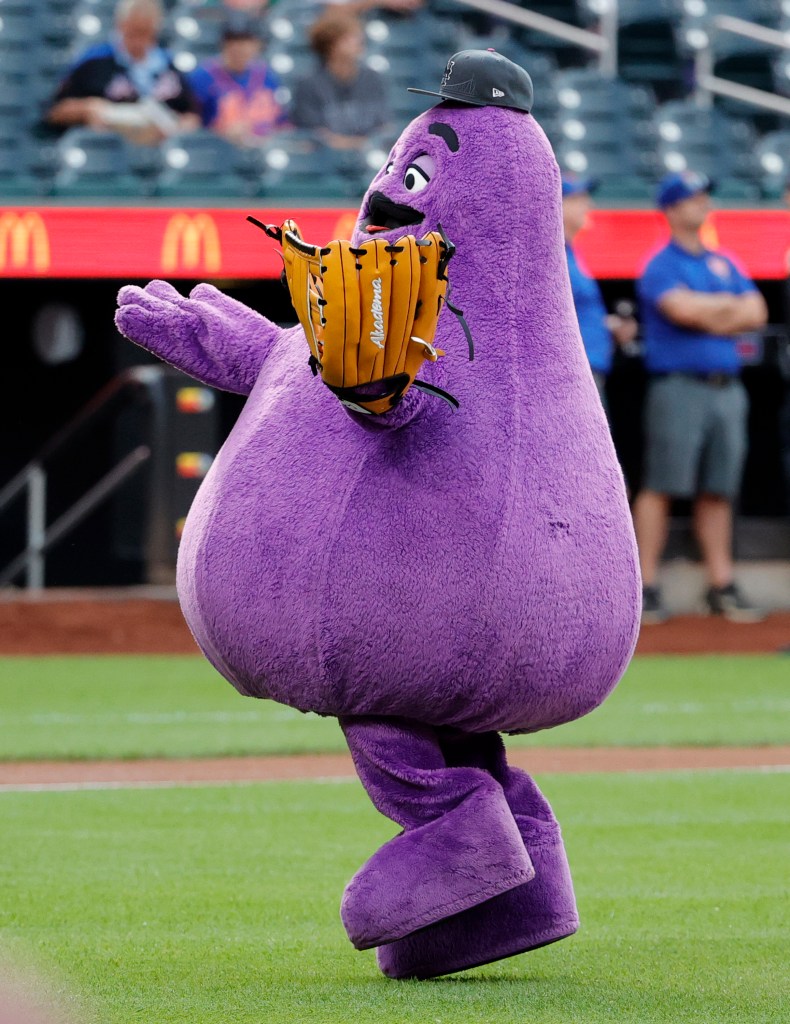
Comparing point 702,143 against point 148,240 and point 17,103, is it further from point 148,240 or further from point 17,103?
point 17,103

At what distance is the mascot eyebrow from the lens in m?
3.12

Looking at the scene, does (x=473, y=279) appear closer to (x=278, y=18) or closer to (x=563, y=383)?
(x=563, y=383)

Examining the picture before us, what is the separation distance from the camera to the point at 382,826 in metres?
4.86

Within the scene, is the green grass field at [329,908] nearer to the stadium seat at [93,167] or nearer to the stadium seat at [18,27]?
the stadium seat at [93,167]

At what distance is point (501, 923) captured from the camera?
316 centimetres

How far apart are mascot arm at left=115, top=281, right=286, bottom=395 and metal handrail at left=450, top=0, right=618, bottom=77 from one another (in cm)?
981

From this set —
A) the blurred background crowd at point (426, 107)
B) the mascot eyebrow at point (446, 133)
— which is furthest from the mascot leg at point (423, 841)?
the blurred background crowd at point (426, 107)

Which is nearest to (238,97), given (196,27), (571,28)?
(196,27)

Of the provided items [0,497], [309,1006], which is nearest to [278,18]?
[0,497]

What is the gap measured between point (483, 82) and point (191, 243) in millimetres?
6885

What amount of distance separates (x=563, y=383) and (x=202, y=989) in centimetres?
116

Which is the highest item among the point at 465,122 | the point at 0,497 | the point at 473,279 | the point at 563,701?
the point at 465,122

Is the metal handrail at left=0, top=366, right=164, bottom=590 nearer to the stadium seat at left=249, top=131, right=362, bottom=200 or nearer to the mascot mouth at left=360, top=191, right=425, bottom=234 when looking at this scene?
the stadium seat at left=249, top=131, right=362, bottom=200

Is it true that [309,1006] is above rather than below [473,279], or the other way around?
below
